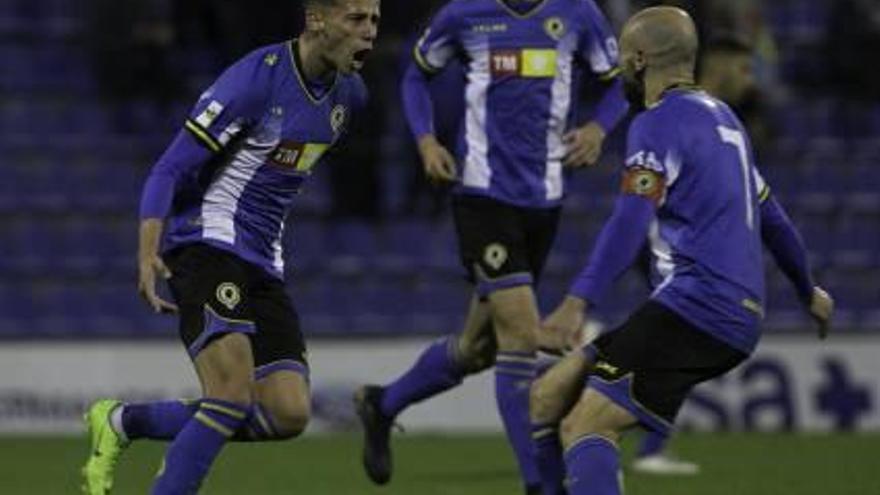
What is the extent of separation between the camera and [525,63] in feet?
28.6

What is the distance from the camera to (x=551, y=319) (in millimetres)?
6020

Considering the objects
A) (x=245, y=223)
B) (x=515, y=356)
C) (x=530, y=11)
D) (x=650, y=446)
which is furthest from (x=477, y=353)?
(x=245, y=223)

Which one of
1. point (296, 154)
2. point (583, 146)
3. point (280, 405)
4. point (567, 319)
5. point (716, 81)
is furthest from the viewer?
point (716, 81)

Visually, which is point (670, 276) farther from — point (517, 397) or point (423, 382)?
point (423, 382)

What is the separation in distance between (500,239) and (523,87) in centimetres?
65

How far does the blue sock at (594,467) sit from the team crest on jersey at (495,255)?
2.41 meters

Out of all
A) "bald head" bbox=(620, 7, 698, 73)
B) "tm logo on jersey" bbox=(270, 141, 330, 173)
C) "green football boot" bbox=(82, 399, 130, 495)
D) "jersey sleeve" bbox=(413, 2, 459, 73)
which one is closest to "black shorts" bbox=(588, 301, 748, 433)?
"bald head" bbox=(620, 7, 698, 73)

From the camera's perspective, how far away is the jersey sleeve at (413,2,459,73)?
8.84 metres

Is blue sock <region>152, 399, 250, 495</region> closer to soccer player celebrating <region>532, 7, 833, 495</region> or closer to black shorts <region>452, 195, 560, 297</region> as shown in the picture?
soccer player celebrating <region>532, 7, 833, 495</region>

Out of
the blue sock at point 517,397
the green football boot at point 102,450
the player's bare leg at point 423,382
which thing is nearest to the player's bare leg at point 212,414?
the green football boot at point 102,450

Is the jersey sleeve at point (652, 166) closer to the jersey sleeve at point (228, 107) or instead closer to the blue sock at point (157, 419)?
the jersey sleeve at point (228, 107)

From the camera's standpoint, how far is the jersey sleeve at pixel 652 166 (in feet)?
20.0

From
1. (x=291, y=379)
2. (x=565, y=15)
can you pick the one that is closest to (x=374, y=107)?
(x=565, y=15)

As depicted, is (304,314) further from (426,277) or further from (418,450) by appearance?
(418,450)
